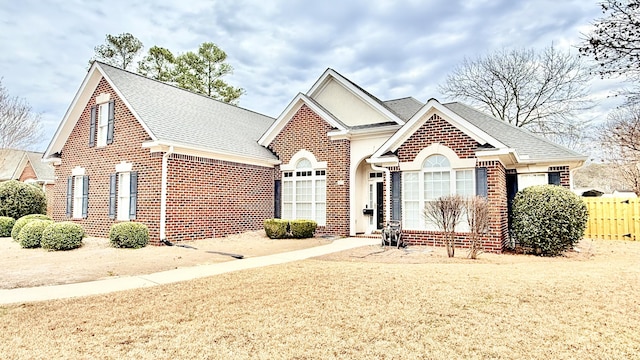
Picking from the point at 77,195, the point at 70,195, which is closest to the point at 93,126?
the point at 77,195

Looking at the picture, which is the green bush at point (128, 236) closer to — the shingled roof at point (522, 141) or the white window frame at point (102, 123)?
the white window frame at point (102, 123)

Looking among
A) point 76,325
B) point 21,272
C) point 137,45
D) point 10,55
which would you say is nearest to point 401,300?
point 76,325

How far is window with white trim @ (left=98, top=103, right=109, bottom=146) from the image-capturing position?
15.6m

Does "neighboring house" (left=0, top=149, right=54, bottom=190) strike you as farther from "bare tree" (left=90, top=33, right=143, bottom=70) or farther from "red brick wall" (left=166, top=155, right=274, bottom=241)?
"red brick wall" (left=166, top=155, right=274, bottom=241)

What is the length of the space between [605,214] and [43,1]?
24779mm

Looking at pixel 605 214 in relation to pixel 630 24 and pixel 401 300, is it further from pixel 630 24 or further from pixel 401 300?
pixel 401 300

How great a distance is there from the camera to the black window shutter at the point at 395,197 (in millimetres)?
12945

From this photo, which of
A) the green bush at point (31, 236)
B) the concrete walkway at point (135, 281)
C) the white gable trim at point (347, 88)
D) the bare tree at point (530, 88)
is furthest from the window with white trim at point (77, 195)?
the bare tree at point (530, 88)

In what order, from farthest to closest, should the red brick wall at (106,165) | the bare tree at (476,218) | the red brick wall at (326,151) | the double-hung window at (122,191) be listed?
the red brick wall at (326,151) → the double-hung window at (122,191) → the red brick wall at (106,165) → the bare tree at (476,218)

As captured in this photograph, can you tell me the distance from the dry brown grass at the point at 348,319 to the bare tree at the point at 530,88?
2542 centimetres

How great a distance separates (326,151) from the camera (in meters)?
16.5

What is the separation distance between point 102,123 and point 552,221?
17.1 meters

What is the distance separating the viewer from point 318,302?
561 centimetres

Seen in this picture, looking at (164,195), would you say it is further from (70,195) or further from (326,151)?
(326,151)
